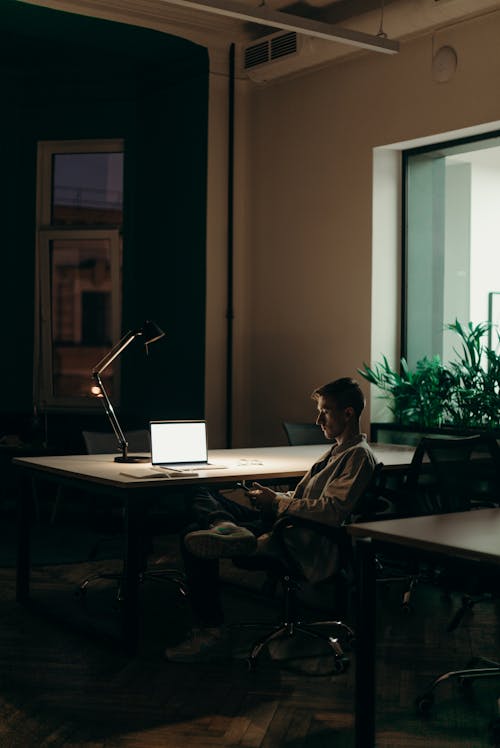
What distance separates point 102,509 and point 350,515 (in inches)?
62.3

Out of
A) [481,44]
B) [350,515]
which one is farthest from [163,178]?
[350,515]

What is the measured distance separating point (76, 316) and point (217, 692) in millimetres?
5452

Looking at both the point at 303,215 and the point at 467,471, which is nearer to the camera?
the point at 467,471

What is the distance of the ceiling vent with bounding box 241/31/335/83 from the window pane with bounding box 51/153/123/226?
1586 mm

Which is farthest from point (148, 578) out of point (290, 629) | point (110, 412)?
point (290, 629)

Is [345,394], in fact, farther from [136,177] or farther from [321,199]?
[136,177]

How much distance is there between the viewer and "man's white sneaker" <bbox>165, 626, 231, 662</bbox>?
416cm

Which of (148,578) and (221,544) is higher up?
(221,544)

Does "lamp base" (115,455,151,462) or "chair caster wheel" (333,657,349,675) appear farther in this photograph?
"lamp base" (115,455,151,462)

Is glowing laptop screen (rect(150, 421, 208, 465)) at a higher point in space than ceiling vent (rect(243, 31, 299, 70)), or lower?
lower

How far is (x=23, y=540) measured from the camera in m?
5.16

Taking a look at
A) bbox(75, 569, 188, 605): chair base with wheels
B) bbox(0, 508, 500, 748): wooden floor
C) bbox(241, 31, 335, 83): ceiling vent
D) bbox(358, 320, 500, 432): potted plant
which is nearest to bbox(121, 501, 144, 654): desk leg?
bbox(0, 508, 500, 748): wooden floor

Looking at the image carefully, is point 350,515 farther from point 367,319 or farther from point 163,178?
point 163,178

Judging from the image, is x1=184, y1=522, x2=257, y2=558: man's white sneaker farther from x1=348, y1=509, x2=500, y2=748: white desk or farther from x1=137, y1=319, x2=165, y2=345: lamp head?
x1=137, y1=319, x2=165, y2=345: lamp head
